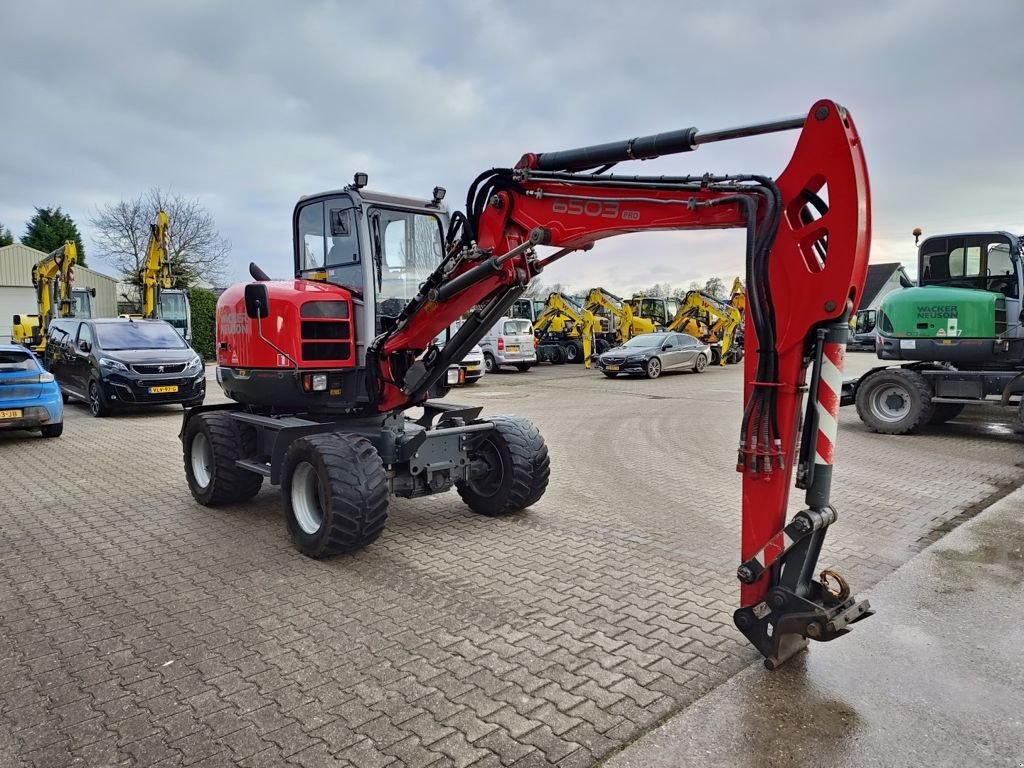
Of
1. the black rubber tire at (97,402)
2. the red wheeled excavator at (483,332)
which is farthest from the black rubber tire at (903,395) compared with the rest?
the black rubber tire at (97,402)

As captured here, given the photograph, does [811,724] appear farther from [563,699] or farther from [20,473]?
[20,473]

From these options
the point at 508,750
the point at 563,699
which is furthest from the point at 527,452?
the point at 508,750

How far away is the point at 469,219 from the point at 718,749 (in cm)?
373

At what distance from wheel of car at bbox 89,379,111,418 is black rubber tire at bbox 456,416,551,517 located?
9.80m

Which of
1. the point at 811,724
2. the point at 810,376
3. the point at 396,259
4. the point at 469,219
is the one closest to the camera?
the point at 811,724

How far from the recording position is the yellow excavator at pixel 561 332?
1155 inches

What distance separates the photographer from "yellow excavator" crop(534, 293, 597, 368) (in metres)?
29.3

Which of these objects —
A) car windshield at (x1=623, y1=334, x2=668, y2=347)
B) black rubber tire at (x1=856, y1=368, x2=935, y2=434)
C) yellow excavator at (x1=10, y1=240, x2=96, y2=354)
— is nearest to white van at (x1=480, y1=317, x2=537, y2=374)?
car windshield at (x1=623, y1=334, x2=668, y2=347)

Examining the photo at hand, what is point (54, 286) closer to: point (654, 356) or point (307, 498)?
point (654, 356)

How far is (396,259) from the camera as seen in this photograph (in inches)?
247

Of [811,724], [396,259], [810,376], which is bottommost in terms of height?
[811,724]

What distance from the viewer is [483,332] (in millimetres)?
5707

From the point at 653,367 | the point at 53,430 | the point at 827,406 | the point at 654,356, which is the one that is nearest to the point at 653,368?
the point at 653,367

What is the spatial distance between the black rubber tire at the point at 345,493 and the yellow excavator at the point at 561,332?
23741mm
